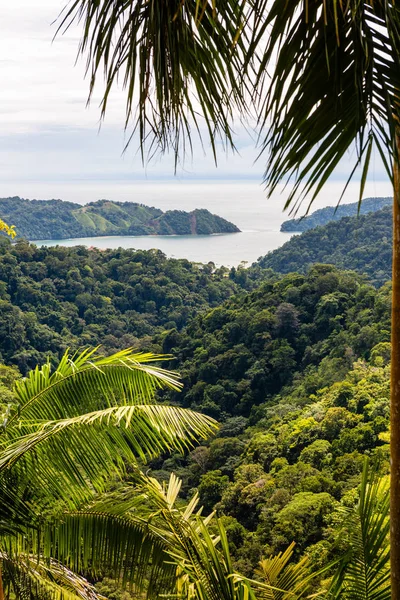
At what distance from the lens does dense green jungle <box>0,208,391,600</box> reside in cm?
1044

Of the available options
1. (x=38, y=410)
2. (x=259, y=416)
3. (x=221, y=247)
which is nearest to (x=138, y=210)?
(x=221, y=247)

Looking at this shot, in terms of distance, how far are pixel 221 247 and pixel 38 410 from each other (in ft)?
177

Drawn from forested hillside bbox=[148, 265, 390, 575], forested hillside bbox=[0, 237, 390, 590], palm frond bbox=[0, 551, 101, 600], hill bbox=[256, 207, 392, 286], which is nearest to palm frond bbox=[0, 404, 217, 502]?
palm frond bbox=[0, 551, 101, 600]

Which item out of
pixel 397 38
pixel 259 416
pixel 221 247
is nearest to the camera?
pixel 397 38

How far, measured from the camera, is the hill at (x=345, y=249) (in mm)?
31688

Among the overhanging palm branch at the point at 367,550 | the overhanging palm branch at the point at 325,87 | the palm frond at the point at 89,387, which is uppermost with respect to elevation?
the overhanging palm branch at the point at 325,87

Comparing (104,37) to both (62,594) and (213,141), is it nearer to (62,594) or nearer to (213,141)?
(213,141)

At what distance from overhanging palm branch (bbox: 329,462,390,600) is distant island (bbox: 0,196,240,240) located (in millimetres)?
→ 54423

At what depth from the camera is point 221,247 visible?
5666 centimetres

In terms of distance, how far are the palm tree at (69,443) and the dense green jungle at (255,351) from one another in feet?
0.63

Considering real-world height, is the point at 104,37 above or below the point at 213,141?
above

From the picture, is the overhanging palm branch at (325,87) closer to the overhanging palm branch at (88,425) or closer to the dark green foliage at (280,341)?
the overhanging palm branch at (88,425)

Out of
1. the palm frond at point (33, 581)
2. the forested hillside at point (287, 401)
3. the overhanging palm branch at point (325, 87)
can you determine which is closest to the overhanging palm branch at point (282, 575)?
the palm frond at point (33, 581)

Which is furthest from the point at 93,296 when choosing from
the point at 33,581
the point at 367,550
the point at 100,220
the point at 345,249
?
the point at 367,550
